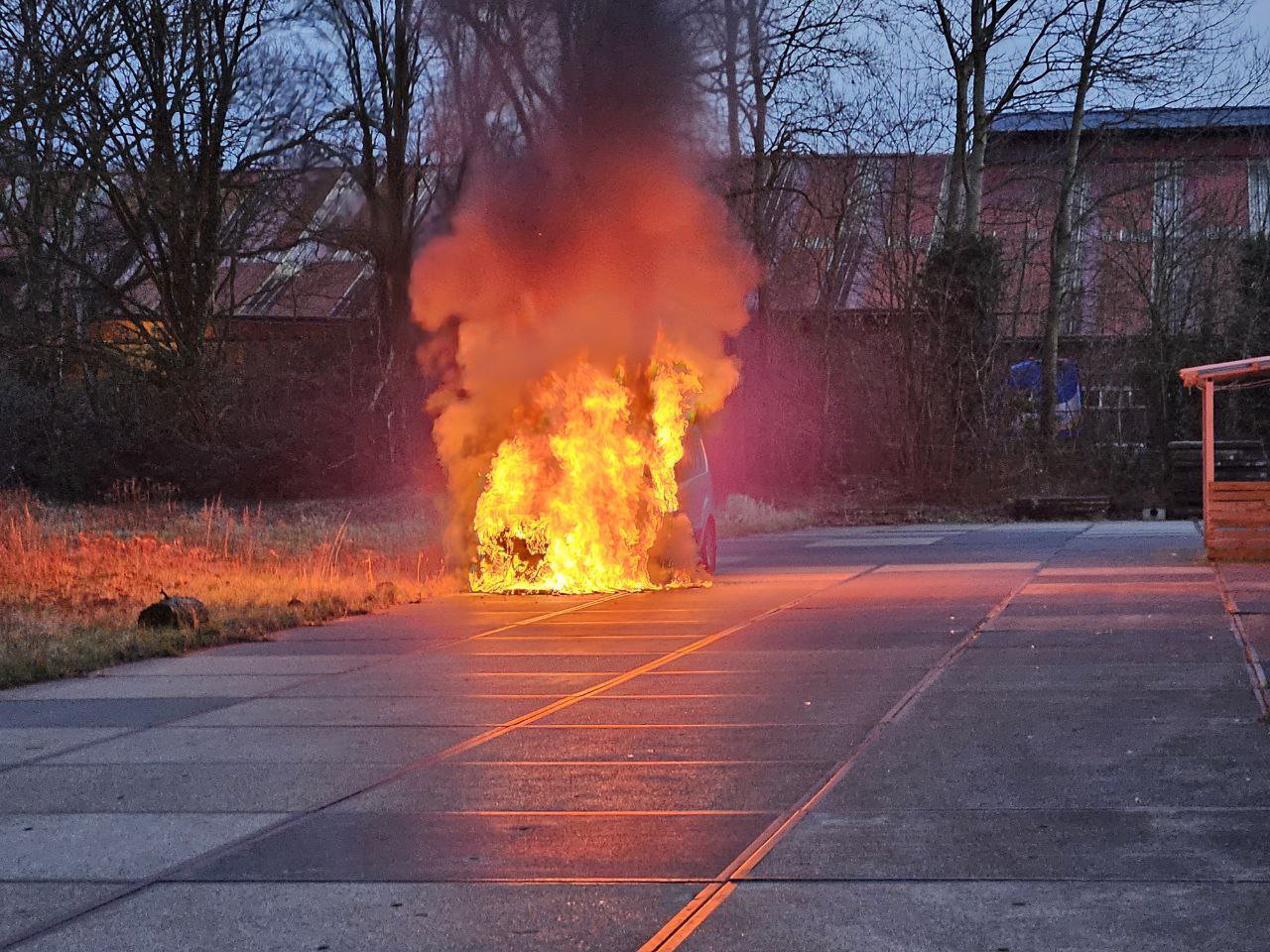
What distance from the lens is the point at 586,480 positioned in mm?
17219

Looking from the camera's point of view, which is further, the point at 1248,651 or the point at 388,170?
the point at 388,170

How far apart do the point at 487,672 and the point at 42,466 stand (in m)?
24.3

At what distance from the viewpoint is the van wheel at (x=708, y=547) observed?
20.1 m

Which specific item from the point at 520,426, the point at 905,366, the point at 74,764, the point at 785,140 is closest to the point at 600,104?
the point at 520,426

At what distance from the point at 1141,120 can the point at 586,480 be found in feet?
90.7

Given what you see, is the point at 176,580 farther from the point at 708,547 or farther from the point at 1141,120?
the point at 1141,120

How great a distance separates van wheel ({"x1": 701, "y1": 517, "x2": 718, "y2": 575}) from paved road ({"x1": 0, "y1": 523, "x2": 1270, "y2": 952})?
18.8 ft

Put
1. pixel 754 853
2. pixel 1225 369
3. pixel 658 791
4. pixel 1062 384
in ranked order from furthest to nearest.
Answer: pixel 1062 384 → pixel 1225 369 → pixel 658 791 → pixel 754 853

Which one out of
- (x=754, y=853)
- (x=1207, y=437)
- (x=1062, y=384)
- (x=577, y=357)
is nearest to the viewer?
(x=754, y=853)

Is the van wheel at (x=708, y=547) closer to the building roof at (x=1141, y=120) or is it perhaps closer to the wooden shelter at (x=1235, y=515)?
the wooden shelter at (x=1235, y=515)

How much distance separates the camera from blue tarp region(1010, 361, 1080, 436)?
38.9 meters

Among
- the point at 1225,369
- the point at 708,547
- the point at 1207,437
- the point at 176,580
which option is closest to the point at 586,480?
the point at 708,547

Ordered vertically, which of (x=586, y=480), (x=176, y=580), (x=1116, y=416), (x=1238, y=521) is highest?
(x=1116, y=416)

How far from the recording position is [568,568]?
1780 centimetres
